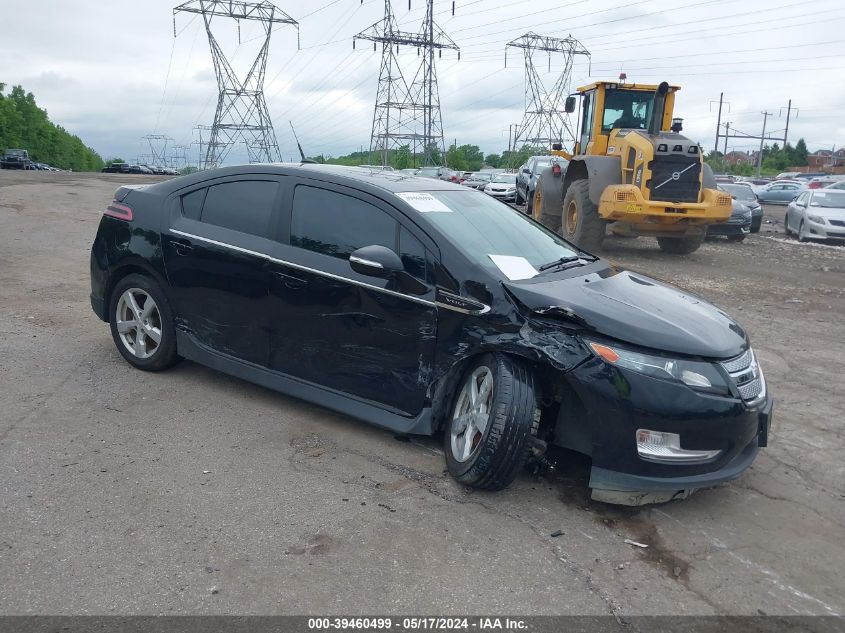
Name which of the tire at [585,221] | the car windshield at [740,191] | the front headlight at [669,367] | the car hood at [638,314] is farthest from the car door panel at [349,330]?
the car windshield at [740,191]

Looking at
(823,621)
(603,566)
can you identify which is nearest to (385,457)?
(603,566)

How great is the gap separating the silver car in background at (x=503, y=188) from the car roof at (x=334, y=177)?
81.6ft

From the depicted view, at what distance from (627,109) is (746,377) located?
37.1ft

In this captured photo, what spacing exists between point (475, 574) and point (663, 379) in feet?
4.22

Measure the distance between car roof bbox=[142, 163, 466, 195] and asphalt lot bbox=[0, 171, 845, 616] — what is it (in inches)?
55.2

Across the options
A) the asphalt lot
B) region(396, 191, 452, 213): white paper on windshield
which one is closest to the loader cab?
the asphalt lot

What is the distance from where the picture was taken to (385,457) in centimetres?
418

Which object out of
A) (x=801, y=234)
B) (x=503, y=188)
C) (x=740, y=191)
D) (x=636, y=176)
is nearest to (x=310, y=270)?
(x=636, y=176)

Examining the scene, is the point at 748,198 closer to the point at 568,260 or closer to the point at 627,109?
the point at 627,109

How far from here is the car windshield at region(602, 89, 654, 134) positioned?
13.9 m

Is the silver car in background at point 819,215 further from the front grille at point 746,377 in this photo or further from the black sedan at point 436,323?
the front grille at point 746,377

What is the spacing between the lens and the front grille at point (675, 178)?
12.5 metres

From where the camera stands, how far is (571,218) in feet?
46.4

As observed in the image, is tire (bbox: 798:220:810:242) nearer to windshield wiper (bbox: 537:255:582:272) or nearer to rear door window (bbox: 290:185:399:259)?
windshield wiper (bbox: 537:255:582:272)
